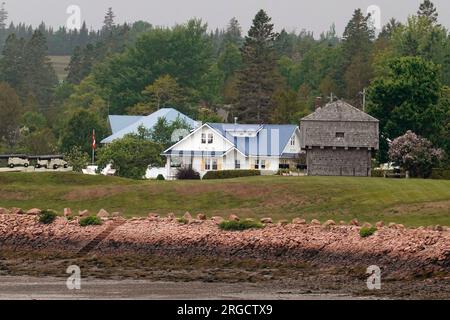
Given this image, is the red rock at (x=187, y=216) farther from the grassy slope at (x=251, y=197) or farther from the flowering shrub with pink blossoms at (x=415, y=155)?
the flowering shrub with pink blossoms at (x=415, y=155)

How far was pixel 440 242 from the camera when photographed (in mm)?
49188

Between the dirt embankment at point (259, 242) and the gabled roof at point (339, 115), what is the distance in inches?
1495

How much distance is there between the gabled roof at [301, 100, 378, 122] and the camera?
96.9 m

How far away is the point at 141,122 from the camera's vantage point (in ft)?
431

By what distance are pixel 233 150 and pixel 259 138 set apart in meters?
3.62

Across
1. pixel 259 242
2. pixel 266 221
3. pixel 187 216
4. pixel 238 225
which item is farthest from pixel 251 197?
pixel 259 242

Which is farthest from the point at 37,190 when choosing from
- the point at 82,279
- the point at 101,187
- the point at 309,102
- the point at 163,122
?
the point at 309,102

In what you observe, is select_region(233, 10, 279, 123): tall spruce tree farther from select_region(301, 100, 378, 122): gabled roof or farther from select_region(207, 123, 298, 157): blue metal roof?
select_region(301, 100, 378, 122): gabled roof

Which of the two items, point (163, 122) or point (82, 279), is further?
point (163, 122)

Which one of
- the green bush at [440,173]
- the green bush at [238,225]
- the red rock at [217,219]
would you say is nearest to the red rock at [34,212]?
the red rock at [217,219]

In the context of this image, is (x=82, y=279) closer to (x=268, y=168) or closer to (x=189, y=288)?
(x=189, y=288)

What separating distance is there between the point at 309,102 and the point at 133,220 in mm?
98831

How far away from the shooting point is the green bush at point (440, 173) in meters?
89.9

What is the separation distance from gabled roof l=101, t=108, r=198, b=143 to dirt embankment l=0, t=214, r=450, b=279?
206ft
